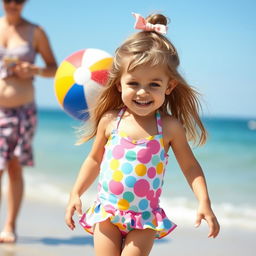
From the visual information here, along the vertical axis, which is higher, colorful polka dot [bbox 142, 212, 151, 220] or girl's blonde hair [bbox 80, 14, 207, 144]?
girl's blonde hair [bbox 80, 14, 207, 144]

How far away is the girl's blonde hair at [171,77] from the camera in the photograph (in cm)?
317

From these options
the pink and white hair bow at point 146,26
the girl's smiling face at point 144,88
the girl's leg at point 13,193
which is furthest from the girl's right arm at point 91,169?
the girl's leg at point 13,193

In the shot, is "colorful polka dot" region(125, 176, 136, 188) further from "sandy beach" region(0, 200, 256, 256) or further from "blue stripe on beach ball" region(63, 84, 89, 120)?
"sandy beach" region(0, 200, 256, 256)

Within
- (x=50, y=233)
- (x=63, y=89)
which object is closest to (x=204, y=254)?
(x=50, y=233)

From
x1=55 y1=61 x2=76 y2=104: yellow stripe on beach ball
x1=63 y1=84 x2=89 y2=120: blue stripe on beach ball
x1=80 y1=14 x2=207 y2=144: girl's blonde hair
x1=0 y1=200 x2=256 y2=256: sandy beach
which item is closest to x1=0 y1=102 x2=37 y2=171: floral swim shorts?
x1=0 y1=200 x2=256 y2=256: sandy beach

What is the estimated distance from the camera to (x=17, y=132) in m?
5.29

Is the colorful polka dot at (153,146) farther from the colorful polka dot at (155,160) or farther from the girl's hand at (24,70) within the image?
the girl's hand at (24,70)

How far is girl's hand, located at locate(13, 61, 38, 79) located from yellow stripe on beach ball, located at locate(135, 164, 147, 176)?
7.27ft

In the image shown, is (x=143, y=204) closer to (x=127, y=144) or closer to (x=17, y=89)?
(x=127, y=144)

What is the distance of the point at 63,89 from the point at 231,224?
328 centimetres

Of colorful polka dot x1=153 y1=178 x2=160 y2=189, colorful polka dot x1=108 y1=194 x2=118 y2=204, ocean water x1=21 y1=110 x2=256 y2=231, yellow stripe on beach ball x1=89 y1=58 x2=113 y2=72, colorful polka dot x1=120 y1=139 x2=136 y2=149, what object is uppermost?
yellow stripe on beach ball x1=89 y1=58 x2=113 y2=72

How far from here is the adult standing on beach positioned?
5.14m

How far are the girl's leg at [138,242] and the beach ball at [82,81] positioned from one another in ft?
3.24

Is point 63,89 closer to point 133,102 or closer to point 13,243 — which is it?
point 133,102
